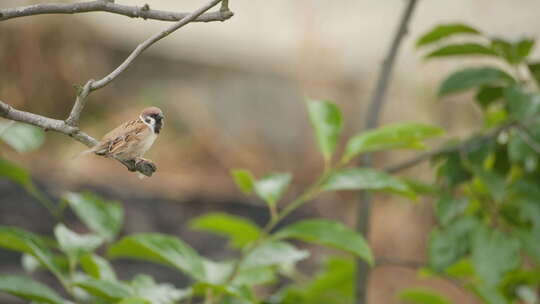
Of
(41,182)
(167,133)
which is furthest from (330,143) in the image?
(167,133)

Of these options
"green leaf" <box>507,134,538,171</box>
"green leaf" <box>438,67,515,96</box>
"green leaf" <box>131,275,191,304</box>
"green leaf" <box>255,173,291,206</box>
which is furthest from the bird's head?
"green leaf" <box>438,67,515,96</box>

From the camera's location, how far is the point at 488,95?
5.92 feet

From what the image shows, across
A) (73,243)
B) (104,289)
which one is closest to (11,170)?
(73,243)

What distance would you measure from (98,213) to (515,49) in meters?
1.02

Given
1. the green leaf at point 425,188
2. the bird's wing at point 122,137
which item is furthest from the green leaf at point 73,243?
the green leaf at point 425,188

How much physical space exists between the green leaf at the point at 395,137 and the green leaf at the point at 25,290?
0.66m

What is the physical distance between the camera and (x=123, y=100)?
523 centimetres

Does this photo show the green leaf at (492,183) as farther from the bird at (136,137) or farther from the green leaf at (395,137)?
the bird at (136,137)

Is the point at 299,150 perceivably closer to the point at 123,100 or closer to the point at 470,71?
the point at 123,100

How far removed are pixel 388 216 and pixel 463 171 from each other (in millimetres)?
3584

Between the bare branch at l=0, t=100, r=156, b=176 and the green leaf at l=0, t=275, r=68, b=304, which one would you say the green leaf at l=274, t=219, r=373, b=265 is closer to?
the green leaf at l=0, t=275, r=68, b=304

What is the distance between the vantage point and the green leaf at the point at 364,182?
1373 millimetres

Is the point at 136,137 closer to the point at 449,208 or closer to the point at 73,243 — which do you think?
the point at 73,243

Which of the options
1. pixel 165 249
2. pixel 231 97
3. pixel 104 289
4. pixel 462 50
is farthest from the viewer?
pixel 231 97
